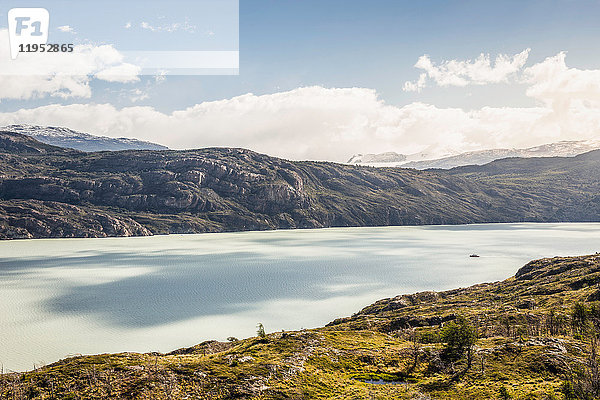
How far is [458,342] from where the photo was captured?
62750mm

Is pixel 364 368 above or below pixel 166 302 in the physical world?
above

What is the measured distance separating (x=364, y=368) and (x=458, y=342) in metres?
16.0

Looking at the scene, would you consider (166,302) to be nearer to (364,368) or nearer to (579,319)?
(364,368)

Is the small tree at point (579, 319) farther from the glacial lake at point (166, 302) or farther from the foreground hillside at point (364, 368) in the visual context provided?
the glacial lake at point (166, 302)

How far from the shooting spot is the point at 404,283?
17112 cm

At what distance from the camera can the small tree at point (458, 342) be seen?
61.8 meters

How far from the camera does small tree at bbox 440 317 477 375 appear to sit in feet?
203

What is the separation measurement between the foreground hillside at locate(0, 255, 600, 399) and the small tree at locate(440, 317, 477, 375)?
0.53 ft

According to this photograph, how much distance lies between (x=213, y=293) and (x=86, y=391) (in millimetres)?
104560

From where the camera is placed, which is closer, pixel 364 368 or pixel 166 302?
pixel 364 368

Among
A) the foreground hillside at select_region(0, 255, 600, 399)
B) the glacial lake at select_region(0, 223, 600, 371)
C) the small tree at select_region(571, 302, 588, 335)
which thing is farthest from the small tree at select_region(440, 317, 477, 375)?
the glacial lake at select_region(0, 223, 600, 371)

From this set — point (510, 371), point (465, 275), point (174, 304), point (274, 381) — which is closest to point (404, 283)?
point (465, 275)

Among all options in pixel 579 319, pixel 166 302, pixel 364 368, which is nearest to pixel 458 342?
pixel 364 368

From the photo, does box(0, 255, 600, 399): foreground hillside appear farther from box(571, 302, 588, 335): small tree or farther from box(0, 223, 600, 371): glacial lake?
box(0, 223, 600, 371): glacial lake
